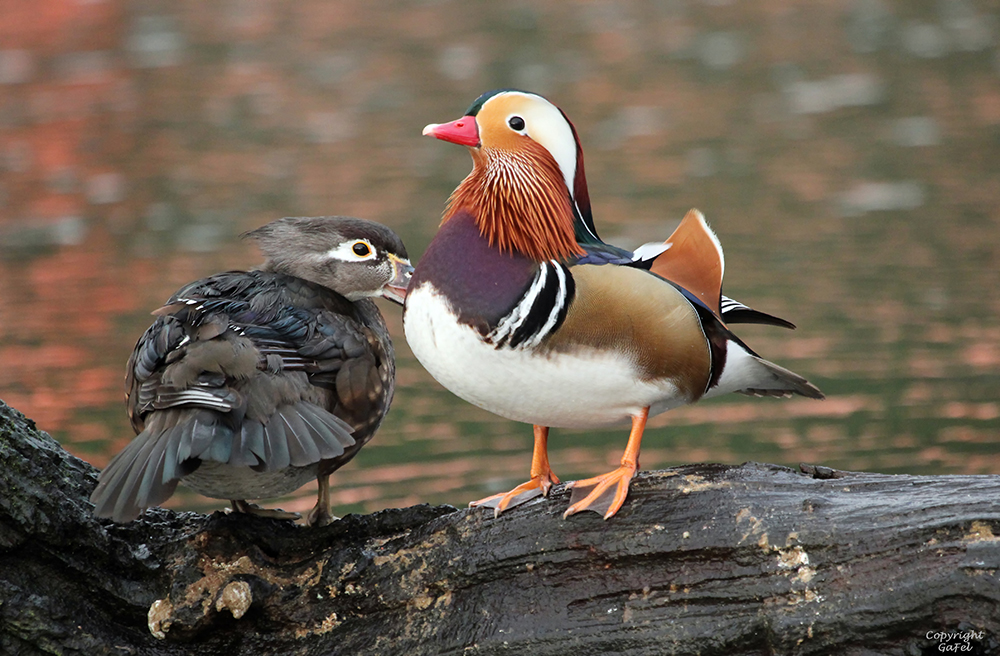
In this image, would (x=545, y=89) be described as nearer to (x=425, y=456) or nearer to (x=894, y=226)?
(x=894, y=226)

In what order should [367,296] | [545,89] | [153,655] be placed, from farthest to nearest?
[545,89] < [367,296] < [153,655]

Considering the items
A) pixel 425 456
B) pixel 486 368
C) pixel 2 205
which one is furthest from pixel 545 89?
Result: pixel 486 368

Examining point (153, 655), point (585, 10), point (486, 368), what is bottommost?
point (153, 655)

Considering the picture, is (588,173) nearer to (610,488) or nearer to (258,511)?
(258,511)

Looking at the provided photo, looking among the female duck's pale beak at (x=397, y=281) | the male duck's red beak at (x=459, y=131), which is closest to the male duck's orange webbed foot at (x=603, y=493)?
the male duck's red beak at (x=459, y=131)

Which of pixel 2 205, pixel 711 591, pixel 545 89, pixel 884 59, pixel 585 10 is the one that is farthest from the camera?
pixel 585 10

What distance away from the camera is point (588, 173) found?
29.5 feet

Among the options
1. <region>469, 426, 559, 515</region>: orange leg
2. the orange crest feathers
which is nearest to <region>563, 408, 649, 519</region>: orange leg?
<region>469, 426, 559, 515</region>: orange leg

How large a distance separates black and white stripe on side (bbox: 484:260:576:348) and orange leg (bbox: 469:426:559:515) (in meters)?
0.44

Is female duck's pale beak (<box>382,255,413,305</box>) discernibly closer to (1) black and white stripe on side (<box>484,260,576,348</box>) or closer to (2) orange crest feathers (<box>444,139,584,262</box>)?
(2) orange crest feathers (<box>444,139,584,262</box>)

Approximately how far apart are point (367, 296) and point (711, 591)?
1.42m

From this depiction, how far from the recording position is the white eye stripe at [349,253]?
11.7 feet

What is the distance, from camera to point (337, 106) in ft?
35.7

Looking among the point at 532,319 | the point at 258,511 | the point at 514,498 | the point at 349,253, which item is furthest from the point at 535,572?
the point at 349,253
